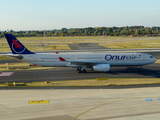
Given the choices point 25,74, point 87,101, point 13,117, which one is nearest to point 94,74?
point 25,74

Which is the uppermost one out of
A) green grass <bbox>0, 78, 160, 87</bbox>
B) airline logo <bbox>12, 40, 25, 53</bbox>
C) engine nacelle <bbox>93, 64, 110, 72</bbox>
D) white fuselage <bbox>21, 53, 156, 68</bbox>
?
airline logo <bbox>12, 40, 25, 53</bbox>

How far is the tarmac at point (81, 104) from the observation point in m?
21.3

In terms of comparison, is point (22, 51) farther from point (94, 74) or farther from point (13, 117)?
point (13, 117)

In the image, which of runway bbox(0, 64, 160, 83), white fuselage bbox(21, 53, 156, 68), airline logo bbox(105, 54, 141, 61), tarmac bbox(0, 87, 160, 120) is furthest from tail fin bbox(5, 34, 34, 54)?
airline logo bbox(105, 54, 141, 61)

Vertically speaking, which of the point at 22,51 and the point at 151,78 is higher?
the point at 22,51

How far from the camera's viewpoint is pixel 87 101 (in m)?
26.0

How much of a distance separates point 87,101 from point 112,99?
10.9 feet

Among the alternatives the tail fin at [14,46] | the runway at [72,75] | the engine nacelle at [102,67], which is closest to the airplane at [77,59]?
the tail fin at [14,46]

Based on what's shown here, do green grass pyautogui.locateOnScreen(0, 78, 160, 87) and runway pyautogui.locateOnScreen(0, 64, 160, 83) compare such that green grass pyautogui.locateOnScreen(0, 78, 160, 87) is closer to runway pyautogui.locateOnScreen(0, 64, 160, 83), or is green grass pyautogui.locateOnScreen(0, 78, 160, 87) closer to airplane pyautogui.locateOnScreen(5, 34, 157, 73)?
runway pyautogui.locateOnScreen(0, 64, 160, 83)

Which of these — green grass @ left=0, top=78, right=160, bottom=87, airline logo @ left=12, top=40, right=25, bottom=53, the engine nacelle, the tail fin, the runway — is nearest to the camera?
green grass @ left=0, top=78, right=160, bottom=87

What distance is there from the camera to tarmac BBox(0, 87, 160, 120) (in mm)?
21297

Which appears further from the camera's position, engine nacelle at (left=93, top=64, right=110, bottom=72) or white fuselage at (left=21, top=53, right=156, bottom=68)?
white fuselage at (left=21, top=53, right=156, bottom=68)

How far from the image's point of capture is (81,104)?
24875 mm

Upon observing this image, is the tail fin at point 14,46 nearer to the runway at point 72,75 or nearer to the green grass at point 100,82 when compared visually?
the runway at point 72,75
